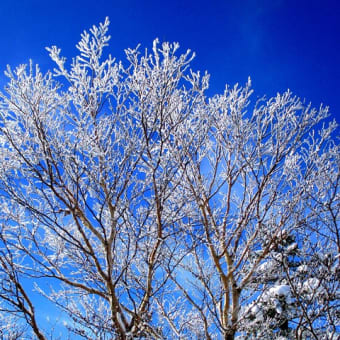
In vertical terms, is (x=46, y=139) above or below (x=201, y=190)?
below

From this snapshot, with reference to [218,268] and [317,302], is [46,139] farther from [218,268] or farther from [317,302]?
[317,302]

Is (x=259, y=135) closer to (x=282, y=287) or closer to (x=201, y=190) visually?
(x=201, y=190)

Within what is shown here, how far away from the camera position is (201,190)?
5.02 m

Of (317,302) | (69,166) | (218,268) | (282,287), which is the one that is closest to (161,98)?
(69,166)

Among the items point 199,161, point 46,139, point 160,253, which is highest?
point 199,161

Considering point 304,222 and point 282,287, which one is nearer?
point 304,222

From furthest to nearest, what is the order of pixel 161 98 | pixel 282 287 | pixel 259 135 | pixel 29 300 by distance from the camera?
pixel 282 287 < pixel 259 135 < pixel 161 98 < pixel 29 300

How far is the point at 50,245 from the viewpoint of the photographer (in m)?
4.38

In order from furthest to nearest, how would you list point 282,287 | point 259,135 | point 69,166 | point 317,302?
point 282,287
point 259,135
point 317,302
point 69,166

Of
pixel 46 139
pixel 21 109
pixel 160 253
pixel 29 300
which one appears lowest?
pixel 29 300

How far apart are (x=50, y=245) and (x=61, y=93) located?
218 cm

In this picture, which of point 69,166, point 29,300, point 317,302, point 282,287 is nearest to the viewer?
point 69,166

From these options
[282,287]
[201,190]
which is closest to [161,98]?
[201,190]

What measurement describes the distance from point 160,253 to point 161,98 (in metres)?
1.91
